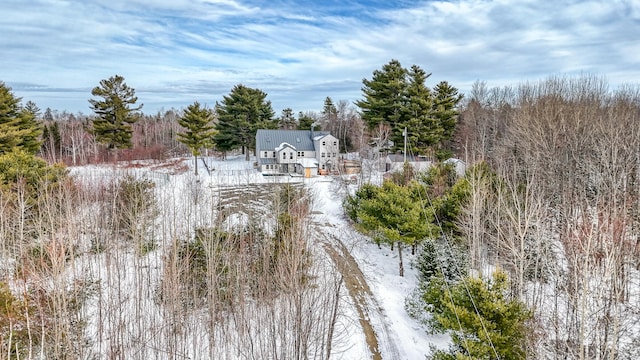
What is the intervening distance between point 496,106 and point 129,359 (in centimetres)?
4225

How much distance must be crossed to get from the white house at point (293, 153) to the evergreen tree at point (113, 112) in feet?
39.7

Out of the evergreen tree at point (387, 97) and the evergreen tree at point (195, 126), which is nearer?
the evergreen tree at point (195, 126)

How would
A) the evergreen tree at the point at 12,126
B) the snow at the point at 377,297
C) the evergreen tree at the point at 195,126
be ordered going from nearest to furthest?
the snow at the point at 377,297 → the evergreen tree at the point at 12,126 → the evergreen tree at the point at 195,126

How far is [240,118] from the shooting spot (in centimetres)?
3869

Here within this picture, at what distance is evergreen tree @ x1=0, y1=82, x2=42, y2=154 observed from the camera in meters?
22.0

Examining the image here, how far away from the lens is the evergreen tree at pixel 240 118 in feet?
127

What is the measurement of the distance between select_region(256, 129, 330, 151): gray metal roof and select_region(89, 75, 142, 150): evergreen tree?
38.0 feet

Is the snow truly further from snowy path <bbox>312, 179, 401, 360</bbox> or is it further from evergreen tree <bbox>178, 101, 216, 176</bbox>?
evergreen tree <bbox>178, 101, 216, 176</bbox>

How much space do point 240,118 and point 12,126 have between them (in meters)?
19.1

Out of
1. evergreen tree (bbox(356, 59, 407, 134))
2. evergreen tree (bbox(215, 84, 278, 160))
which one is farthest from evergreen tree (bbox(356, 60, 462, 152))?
evergreen tree (bbox(215, 84, 278, 160))

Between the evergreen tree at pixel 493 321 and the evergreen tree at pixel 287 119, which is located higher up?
the evergreen tree at pixel 287 119

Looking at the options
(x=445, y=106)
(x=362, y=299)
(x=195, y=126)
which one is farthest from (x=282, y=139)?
(x=362, y=299)

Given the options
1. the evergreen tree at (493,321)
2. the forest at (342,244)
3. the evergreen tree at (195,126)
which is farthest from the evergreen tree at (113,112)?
the evergreen tree at (493,321)

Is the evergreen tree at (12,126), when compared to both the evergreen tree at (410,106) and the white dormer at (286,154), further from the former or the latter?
the evergreen tree at (410,106)
